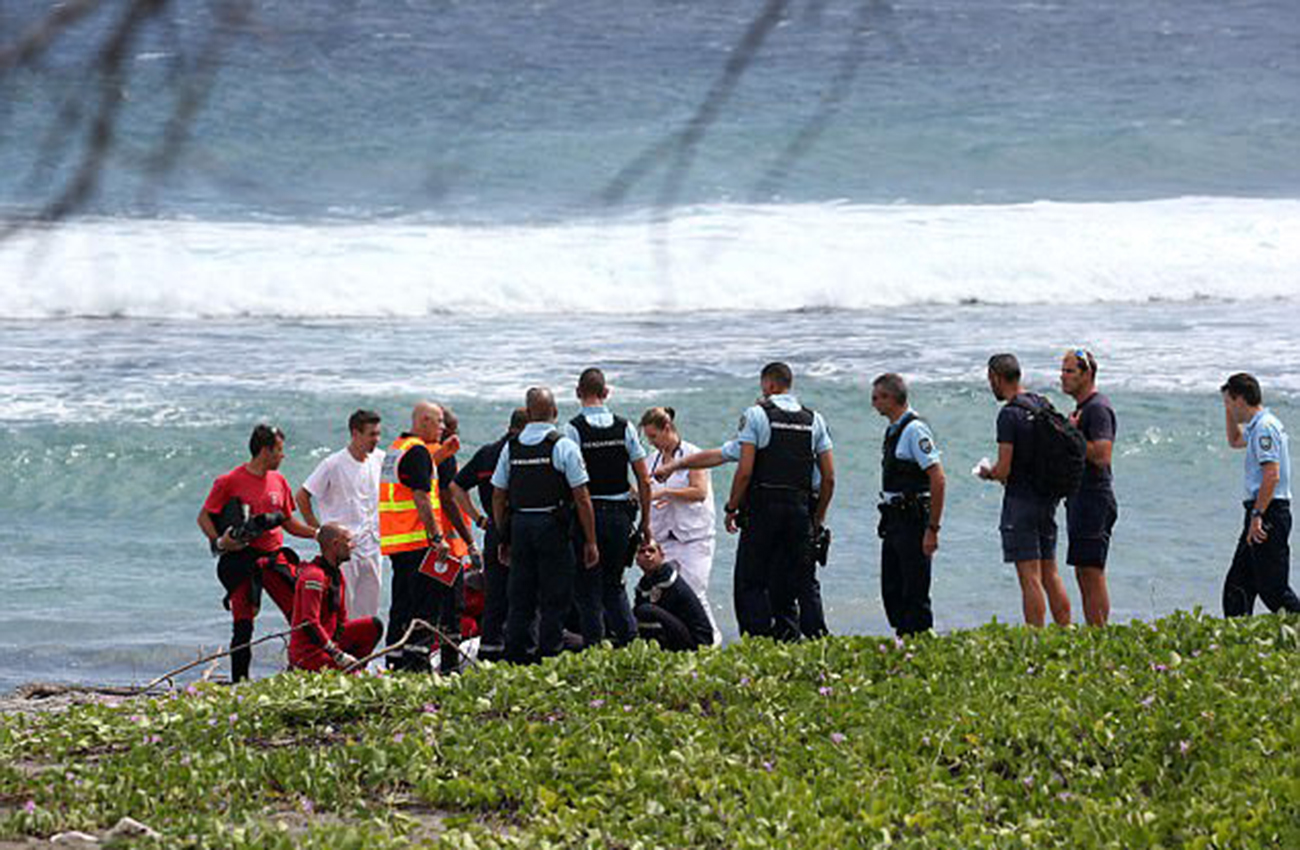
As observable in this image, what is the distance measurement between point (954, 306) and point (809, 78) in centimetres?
1336

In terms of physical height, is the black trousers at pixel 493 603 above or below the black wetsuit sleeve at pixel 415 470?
below

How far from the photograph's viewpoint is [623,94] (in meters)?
35.3

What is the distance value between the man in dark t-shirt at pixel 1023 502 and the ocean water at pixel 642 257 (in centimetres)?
207

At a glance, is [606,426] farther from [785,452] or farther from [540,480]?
[785,452]

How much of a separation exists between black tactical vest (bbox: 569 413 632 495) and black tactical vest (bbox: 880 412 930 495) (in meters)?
1.34

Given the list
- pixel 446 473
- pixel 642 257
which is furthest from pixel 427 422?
pixel 642 257

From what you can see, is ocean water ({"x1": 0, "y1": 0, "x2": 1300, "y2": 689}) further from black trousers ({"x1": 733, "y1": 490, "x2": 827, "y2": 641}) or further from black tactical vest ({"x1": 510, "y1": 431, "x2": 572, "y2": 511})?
black tactical vest ({"x1": 510, "y1": 431, "x2": 572, "y2": 511})

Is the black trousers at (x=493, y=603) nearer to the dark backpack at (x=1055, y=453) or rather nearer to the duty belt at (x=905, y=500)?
the duty belt at (x=905, y=500)

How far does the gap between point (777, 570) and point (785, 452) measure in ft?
2.14

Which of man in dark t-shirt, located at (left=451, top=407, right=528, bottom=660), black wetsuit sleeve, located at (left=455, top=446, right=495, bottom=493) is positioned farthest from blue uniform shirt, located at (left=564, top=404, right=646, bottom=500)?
black wetsuit sleeve, located at (left=455, top=446, right=495, bottom=493)

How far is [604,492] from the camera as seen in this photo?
10070 millimetres

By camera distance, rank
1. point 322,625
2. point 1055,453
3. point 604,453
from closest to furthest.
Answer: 1. point 1055,453
2. point 604,453
3. point 322,625

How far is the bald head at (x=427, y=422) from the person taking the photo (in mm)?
10805

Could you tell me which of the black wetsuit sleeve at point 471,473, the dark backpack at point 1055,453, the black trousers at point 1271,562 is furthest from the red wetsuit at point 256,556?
the black trousers at point 1271,562
